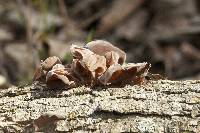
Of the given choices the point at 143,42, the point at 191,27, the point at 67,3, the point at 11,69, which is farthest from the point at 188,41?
the point at 11,69

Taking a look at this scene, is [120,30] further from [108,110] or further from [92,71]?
[108,110]

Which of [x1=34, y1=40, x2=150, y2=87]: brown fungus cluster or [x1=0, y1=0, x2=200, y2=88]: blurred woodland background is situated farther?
[x1=0, y1=0, x2=200, y2=88]: blurred woodland background

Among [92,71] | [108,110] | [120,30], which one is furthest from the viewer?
[120,30]

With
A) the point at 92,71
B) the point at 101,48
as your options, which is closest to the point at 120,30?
the point at 101,48

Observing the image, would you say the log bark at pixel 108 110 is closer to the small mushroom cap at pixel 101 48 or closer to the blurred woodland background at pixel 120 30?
the small mushroom cap at pixel 101 48

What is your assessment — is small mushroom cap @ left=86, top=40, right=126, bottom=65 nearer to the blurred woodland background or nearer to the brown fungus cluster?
the brown fungus cluster

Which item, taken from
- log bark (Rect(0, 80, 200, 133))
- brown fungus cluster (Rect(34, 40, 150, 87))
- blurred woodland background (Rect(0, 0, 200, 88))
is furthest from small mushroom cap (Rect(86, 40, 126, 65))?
blurred woodland background (Rect(0, 0, 200, 88))

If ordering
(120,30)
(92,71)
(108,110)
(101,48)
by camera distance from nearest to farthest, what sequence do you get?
(108,110) → (92,71) → (101,48) → (120,30)
